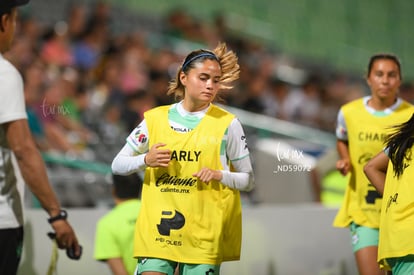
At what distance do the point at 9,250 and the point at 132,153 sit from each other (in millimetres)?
1058

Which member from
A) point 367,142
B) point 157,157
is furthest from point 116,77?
point 157,157

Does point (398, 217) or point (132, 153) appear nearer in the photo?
point (398, 217)

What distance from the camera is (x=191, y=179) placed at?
6.24 m

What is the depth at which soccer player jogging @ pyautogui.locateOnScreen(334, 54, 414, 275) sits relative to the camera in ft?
24.1

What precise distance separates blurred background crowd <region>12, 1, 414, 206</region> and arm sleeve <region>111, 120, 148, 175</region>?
3218mm

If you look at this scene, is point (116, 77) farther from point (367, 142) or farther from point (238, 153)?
point (238, 153)

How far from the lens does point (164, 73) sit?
13.8 meters

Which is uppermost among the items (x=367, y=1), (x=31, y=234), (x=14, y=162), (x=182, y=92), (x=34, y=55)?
(x=367, y=1)

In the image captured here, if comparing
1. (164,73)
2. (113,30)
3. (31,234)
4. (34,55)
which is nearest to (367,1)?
(113,30)

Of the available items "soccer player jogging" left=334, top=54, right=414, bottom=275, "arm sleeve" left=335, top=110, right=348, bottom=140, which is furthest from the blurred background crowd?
"soccer player jogging" left=334, top=54, right=414, bottom=275

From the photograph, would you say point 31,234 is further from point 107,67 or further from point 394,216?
point 107,67

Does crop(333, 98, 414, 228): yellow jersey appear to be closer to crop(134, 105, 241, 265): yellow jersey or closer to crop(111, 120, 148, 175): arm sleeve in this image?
crop(134, 105, 241, 265): yellow jersey

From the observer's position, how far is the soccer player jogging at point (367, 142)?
7.34m

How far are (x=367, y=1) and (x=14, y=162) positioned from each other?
53.7 feet
